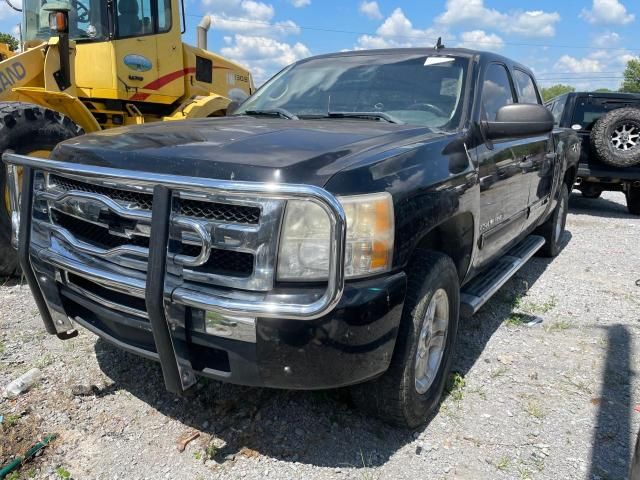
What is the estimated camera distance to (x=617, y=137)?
26.1 feet

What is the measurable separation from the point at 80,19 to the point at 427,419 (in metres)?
Answer: 5.72

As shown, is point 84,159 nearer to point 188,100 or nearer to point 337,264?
point 337,264

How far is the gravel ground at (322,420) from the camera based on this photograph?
2318 mm

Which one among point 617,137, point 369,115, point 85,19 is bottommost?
point 617,137

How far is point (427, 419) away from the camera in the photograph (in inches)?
106

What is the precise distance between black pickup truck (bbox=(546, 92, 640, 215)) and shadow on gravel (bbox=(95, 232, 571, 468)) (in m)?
6.70

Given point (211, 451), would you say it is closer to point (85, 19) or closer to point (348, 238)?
point (348, 238)

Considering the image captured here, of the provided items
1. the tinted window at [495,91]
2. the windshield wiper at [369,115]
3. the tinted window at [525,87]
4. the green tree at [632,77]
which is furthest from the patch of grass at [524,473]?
the green tree at [632,77]

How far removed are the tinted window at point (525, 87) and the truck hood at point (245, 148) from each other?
73.6 inches

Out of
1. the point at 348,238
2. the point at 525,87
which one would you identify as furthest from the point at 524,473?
the point at 525,87

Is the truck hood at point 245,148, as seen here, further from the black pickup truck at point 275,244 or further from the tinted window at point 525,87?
the tinted window at point 525,87

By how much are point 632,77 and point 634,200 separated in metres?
68.7

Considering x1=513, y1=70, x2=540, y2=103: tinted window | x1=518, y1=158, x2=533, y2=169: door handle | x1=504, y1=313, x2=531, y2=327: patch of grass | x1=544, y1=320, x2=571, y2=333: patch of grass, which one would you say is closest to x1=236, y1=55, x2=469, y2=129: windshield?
x1=518, y1=158, x2=533, y2=169: door handle

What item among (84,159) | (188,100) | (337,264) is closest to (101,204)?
(84,159)
